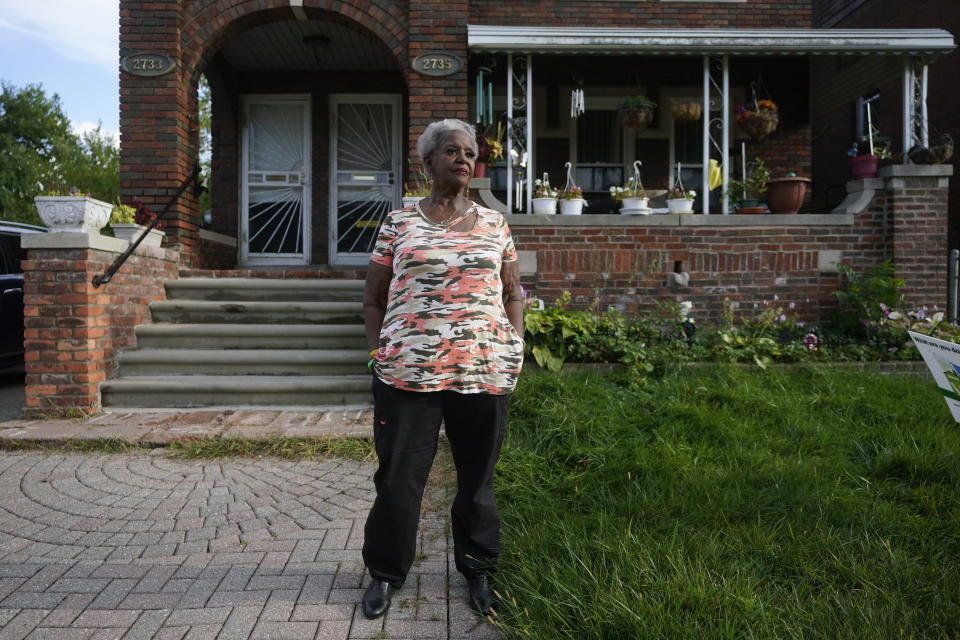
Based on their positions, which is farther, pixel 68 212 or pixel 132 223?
pixel 132 223

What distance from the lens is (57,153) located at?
92.3ft

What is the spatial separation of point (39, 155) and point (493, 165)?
29129mm

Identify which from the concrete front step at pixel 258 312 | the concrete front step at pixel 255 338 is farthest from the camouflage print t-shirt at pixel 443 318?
the concrete front step at pixel 258 312

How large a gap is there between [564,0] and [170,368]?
6702mm

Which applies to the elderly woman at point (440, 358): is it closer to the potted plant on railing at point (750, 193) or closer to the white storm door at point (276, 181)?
the potted plant on railing at point (750, 193)

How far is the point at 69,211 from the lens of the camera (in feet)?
16.8

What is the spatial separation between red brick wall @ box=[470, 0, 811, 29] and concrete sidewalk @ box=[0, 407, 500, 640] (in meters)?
6.37

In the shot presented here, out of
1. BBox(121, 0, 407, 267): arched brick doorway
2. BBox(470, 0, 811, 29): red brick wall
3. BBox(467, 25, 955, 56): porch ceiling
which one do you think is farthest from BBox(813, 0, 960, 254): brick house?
BBox(121, 0, 407, 267): arched brick doorway

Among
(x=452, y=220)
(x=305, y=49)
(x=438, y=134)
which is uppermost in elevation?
(x=305, y=49)

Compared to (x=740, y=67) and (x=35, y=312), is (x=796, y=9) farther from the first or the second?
(x=35, y=312)

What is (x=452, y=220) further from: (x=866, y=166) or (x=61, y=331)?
(x=866, y=166)

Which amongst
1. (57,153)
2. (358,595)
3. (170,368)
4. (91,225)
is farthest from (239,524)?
(57,153)

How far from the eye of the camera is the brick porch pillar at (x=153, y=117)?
282 inches

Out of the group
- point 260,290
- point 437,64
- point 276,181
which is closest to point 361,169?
point 276,181
